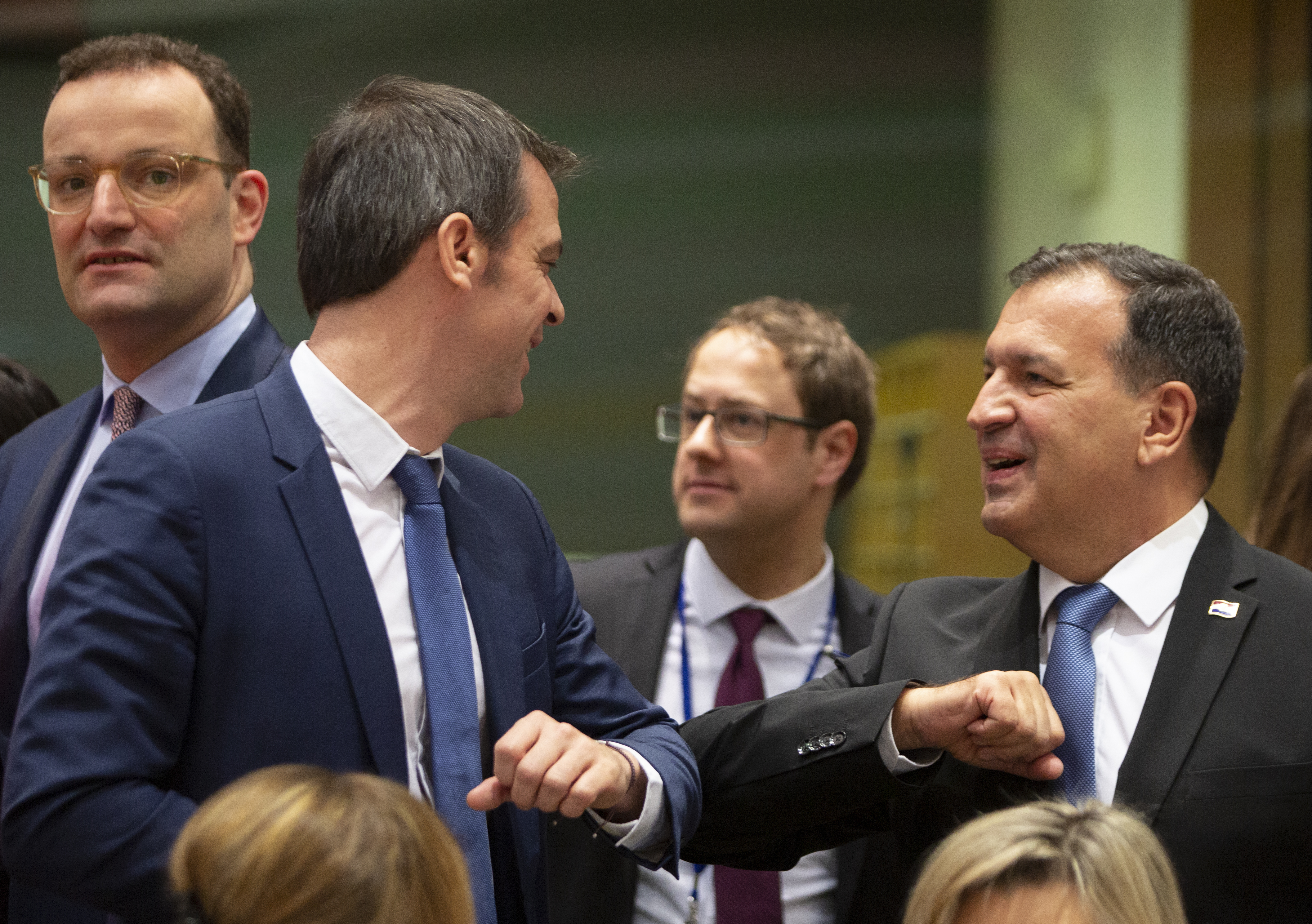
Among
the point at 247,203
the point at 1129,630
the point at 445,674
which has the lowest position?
the point at 1129,630

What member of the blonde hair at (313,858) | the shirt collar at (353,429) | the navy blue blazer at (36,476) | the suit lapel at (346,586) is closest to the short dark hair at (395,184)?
the shirt collar at (353,429)

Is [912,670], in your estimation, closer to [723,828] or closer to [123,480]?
[723,828]

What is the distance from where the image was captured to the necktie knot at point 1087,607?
208 centimetres

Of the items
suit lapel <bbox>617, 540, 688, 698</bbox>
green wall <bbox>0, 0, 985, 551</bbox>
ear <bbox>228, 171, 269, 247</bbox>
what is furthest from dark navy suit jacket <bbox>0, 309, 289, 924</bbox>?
green wall <bbox>0, 0, 985, 551</bbox>

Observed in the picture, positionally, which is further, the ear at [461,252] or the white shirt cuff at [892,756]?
the white shirt cuff at [892,756]

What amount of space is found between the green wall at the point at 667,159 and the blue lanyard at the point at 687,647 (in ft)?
12.0

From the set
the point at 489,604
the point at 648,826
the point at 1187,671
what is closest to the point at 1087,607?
the point at 1187,671

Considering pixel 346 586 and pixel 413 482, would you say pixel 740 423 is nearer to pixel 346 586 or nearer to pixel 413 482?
pixel 413 482

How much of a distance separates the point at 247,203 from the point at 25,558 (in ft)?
2.56

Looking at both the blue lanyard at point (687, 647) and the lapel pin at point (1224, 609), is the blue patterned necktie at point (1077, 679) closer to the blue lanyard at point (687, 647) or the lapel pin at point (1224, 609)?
the lapel pin at point (1224, 609)

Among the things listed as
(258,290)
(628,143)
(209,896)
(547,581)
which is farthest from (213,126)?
(628,143)

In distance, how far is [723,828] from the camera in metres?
2.10

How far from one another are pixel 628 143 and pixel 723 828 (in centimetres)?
541

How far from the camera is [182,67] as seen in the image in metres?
2.52
